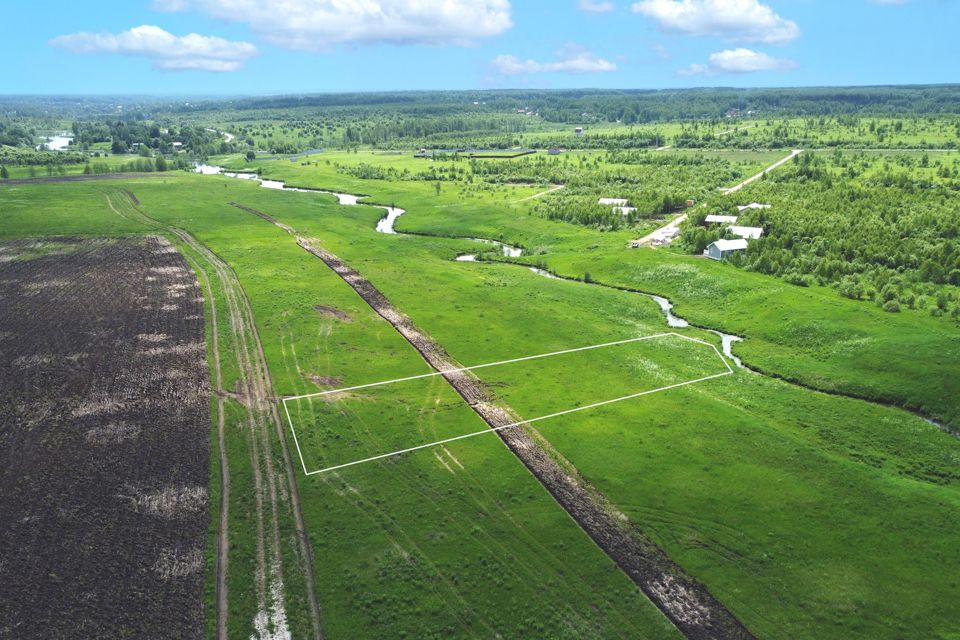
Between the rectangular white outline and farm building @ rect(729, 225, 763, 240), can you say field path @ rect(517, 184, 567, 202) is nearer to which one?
farm building @ rect(729, 225, 763, 240)

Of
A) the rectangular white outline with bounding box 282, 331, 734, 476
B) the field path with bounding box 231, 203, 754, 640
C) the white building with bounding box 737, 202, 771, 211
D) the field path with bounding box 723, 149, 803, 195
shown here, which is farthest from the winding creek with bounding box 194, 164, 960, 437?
the field path with bounding box 723, 149, 803, 195

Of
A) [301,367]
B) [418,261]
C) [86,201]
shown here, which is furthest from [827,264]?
[86,201]

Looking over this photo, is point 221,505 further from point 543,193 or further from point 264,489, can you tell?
point 543,193

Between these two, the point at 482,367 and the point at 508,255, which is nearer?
the point at 482,367

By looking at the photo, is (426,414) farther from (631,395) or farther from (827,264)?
(827,264)

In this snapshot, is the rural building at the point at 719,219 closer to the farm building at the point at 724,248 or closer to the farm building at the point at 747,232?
the farm building at the point at 747,232

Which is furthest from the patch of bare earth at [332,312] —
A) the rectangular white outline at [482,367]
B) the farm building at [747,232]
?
the farm building at [747,232]

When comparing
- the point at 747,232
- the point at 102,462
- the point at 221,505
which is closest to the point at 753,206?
the point at 747,232
